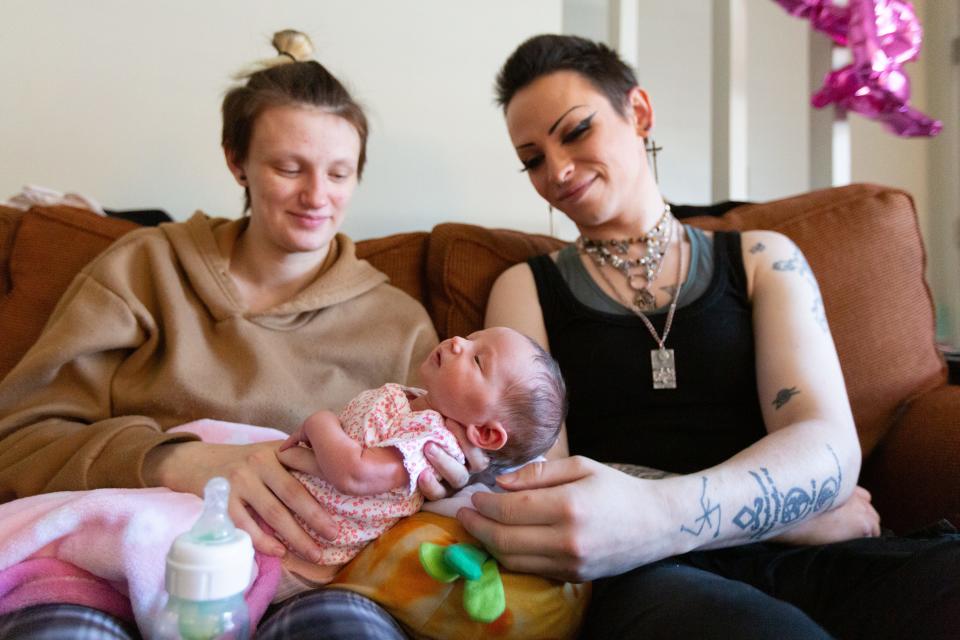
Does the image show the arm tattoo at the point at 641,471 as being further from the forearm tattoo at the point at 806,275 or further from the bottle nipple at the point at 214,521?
the bottle nipple at the point at 214,521

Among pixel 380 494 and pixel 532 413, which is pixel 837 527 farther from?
pixel 380 494

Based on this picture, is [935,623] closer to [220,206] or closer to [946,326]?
[220,206]

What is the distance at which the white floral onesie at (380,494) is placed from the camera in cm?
91

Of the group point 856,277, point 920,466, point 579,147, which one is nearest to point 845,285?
point 856,277

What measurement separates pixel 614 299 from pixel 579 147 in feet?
0.92

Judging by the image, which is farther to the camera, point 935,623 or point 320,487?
point 320,487

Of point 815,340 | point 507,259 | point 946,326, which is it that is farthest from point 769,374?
point 946,326

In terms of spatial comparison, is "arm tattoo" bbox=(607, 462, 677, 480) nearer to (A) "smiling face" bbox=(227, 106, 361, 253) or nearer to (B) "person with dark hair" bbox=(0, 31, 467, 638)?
(B) "person with dark hair" bbox=(0, 31, 467, 638)

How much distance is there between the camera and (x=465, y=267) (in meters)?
1.53

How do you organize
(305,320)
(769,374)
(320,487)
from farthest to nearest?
(305,320) → (769,374) → (320,487)

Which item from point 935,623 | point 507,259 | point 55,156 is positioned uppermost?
point 55,156

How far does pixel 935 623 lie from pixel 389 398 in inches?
26.6

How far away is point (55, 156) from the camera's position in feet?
5.94

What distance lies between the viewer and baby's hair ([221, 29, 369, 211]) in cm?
132
